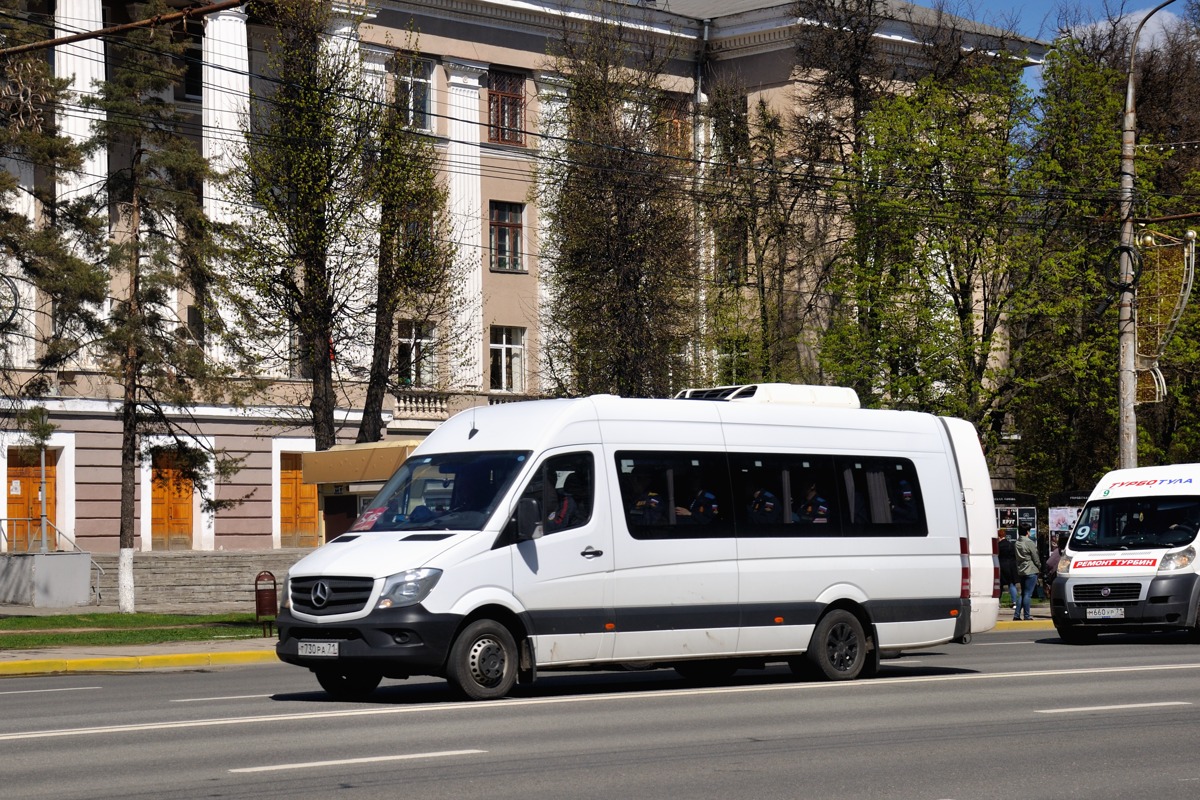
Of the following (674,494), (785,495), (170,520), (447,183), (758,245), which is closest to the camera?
(674,494)

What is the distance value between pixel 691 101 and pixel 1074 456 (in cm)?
1588

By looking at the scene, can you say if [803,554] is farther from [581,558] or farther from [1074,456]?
[1074,456]

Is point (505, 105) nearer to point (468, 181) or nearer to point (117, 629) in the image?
point (468, 181)

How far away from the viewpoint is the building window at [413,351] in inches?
1573

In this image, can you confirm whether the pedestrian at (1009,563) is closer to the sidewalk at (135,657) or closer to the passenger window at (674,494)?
the sidewalk at (135,657)

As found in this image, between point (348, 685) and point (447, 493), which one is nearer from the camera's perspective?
point (348, 685)

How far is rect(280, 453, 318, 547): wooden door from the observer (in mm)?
50219

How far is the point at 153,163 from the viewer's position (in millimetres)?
35750

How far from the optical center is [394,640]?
14.5 m

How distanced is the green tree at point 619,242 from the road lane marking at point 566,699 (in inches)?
884

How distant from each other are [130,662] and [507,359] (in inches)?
1255

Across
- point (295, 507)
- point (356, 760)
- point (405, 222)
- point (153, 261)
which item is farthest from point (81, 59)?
point (356, 760)

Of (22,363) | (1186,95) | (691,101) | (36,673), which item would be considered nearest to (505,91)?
(691,101)

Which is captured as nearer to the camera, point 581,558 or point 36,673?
point 581,558
